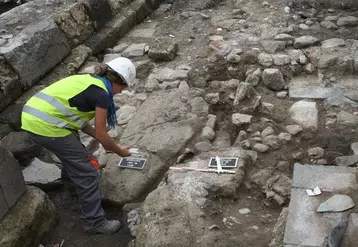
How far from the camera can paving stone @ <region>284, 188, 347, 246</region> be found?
9.83 feet

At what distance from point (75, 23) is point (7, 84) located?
5.21 feet

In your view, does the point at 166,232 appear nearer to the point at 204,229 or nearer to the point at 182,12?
the point at 204,229

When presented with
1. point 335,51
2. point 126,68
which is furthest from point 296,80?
point 126,68

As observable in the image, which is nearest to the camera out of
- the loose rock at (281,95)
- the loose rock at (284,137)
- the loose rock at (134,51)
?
the loose rock at (284,137)

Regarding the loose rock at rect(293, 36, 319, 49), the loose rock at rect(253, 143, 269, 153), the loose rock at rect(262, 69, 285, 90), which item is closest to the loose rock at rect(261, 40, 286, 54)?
the loose rock at rect(293, 36, 319, 49)

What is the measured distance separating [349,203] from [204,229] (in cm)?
111

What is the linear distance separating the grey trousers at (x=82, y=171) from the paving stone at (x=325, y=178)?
68.9 inches

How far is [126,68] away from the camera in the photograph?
153 inches

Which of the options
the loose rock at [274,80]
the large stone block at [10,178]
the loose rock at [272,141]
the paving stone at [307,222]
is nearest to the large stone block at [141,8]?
the loose rock at [274,80]

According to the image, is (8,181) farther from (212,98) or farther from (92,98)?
(212,98)

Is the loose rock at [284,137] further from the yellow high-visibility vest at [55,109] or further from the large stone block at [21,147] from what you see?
the large stone block at [21,147]

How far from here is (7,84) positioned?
5270mm

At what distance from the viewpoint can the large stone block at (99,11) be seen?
264 inches

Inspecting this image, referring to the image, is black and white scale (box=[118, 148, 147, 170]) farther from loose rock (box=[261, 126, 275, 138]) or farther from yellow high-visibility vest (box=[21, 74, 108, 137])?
loose rock (box=[261, 126, 275, 138])
